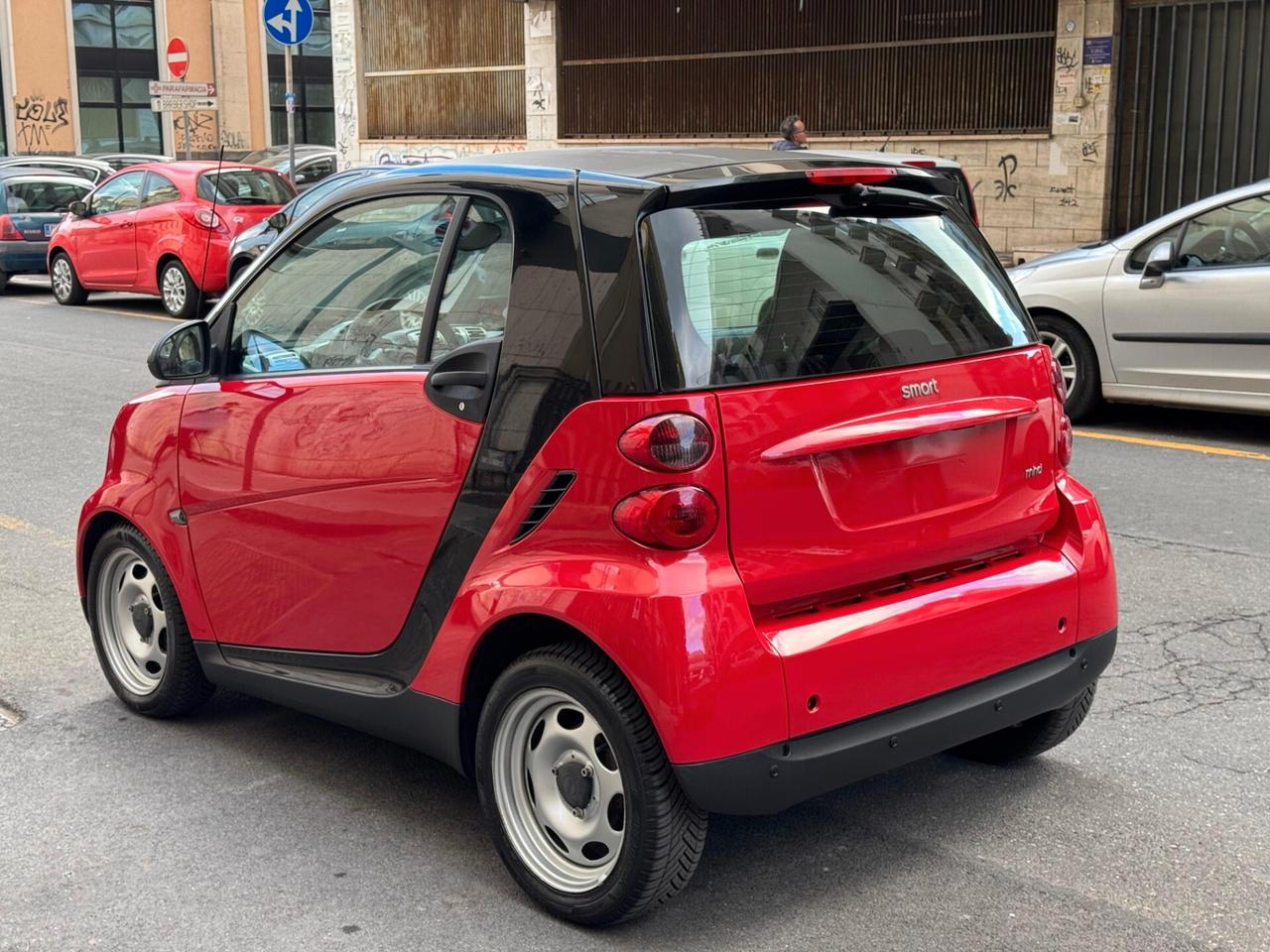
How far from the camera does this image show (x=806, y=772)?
332 cm

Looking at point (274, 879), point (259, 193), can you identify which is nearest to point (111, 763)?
point (274, 879)

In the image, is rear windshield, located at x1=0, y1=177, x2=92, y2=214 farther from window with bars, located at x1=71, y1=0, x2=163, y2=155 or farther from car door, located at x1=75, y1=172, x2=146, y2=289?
window with bars, located at x1=71, y1=0, x2=163, y2=155

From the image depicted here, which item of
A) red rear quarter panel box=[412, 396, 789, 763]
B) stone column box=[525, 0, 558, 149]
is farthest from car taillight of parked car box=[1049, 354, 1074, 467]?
stone column box=[525, 0, 558, 149]

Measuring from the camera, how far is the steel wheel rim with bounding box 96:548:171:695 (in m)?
4.84

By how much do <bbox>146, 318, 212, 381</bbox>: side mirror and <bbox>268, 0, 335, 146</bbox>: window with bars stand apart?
43.2 m

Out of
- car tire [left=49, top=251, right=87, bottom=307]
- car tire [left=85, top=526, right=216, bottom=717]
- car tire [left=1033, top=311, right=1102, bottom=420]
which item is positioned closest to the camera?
car tire [left=85, top=526, right=216, bottom=717]

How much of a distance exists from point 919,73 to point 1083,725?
16006 mm

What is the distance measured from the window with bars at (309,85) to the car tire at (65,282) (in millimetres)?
28056

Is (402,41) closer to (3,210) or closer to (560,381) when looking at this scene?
(3,210)

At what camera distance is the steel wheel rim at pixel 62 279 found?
18844mm

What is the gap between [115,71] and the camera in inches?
1732

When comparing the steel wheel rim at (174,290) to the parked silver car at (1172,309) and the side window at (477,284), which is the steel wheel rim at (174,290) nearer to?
the parked silver car at (1172,309)

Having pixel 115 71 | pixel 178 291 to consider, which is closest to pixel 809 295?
pixel 178 291

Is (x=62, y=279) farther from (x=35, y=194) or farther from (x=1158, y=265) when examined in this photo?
(x=1158, y=265)
